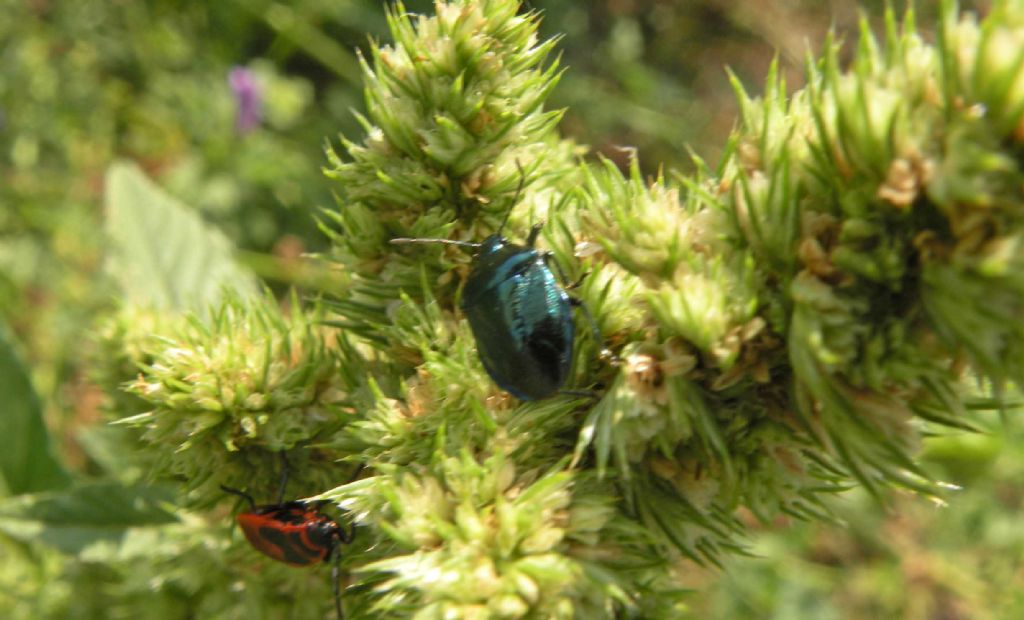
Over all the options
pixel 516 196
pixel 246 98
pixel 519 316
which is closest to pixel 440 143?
pixel 516 196

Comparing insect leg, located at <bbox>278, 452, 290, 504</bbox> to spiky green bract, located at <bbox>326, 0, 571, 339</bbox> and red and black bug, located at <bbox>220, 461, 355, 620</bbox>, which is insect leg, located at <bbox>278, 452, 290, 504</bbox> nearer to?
red and black bug, located at <bbox>220, 461, 355, 620</bbox>

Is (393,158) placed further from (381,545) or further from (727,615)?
(727,615)

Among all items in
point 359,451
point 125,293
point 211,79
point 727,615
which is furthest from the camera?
point 211,79

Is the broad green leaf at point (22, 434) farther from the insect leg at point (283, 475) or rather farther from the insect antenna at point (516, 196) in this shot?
the insect antenna at point (516, 196)

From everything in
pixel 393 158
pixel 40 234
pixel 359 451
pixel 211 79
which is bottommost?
pixel 359 451

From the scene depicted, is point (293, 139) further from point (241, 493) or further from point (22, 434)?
point (241, 493)

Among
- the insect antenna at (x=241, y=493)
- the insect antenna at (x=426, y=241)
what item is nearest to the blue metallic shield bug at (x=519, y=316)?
the insect antenna at (x=426, y=241)

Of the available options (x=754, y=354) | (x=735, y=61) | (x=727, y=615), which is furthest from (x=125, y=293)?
(x=735, y=61)
